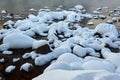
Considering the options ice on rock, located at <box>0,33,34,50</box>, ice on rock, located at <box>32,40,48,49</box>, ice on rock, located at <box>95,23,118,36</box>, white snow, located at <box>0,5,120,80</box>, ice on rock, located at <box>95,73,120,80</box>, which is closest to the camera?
ice on rock, located at <box>95,73,120,80</box>

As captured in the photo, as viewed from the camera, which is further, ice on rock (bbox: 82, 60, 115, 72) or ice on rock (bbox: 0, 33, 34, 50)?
ice on rock (bbox: 0, 33, 34, 50)

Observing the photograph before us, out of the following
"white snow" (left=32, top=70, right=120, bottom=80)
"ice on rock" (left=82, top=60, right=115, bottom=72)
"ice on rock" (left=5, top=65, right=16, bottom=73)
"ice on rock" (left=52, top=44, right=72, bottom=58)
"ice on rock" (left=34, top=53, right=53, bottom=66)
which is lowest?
"ice on rock" (left=5, top=65, right=16, bottom=73)

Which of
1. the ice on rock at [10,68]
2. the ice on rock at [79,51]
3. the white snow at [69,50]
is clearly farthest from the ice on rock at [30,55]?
the ice on rock at [79,51]

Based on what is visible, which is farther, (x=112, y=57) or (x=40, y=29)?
(x=40, y=29)

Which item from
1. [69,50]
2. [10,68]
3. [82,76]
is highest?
[82,76]

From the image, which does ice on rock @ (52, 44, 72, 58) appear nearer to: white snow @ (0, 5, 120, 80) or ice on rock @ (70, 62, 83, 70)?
white snow @ (0, 5, 120, 80)

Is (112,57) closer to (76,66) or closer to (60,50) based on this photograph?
(60,50)

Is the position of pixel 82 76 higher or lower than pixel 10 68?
higher

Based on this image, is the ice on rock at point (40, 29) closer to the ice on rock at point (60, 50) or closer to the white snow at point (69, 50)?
the white snow at point (69, 50)

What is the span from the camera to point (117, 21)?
451 inches

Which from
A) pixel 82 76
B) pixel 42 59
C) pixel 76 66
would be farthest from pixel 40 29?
pixel 82 76

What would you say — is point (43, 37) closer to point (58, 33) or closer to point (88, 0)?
point (58, 33)

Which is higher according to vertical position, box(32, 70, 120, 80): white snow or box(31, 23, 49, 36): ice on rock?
box(32, 70, 120, 80): white snow

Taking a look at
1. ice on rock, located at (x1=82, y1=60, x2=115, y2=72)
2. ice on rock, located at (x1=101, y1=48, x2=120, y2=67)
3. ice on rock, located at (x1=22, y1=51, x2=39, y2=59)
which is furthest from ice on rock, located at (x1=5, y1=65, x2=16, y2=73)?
ice on rock, located at (x1=101, y1=48, x2=120, y2=67)
